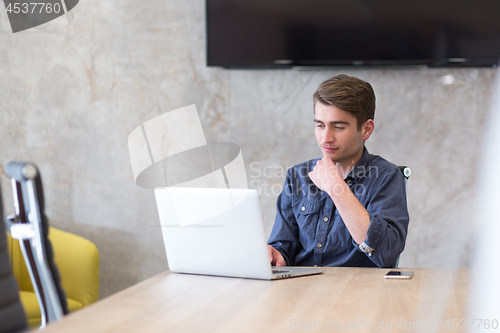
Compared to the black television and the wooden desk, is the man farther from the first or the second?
the black television

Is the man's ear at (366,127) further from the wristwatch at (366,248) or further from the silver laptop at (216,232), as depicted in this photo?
the silver laptop at (216,232)

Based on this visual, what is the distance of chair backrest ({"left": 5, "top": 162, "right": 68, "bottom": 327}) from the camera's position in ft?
2.90

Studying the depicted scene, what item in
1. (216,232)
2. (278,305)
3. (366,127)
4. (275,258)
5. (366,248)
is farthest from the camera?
(366,127)

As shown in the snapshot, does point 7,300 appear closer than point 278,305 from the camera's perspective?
Yes

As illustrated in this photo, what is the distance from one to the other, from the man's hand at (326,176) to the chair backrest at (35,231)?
0.85m

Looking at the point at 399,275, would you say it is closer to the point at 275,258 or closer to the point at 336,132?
the point at 275,258

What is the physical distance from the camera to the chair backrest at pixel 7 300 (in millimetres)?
913

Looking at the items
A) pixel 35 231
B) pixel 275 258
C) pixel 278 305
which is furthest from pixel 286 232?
pixel 35 231

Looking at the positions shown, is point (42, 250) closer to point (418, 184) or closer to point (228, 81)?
point (228, 81)

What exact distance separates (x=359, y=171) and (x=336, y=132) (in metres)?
0.17

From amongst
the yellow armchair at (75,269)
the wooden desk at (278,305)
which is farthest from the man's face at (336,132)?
the yellow armchair at (75,269)

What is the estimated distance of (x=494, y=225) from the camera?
0.45 metres

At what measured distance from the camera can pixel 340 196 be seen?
1452 mm

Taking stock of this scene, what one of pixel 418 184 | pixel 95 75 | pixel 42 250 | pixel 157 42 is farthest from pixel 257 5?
pixel 42 250
